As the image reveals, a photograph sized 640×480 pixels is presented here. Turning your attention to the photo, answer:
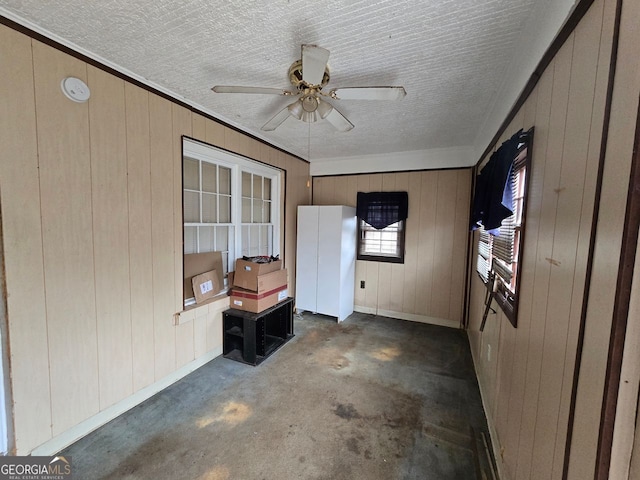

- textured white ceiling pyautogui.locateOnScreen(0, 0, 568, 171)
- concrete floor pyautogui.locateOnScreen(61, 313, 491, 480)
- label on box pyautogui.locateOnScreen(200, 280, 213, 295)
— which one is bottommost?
concrete floor pyautogui.locateOnScreen(61, 313, 491, 480)

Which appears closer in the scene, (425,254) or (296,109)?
(296,109)

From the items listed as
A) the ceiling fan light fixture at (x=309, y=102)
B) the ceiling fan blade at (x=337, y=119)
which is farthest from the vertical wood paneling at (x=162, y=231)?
the ceiling fan blade at (x=337, y=119)

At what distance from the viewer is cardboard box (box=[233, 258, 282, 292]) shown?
2748 mm

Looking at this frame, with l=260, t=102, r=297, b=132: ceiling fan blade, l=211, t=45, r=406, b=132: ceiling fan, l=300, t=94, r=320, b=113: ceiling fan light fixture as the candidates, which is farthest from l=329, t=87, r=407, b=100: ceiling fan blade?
l=260, t=102, r=297, b=132: ceiling fan blade

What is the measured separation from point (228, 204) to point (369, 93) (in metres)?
2.00

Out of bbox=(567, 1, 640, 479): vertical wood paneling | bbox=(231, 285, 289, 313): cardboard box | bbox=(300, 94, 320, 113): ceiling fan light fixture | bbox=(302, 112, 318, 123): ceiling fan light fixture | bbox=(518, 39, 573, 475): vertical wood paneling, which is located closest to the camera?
bbox=(567, 1, 640, 479): vertical wood paneling

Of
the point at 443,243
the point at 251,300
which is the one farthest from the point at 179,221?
the point at 443,243

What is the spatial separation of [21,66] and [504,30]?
2.65 meters

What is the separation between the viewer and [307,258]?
396 centimetres

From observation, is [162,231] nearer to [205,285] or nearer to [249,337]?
[205,285]

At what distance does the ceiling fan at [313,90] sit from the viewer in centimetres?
133

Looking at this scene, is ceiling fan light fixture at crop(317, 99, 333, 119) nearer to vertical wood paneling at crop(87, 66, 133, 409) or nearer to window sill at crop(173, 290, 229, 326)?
vertical wood paneling at crop(87, 66, 133, 409)

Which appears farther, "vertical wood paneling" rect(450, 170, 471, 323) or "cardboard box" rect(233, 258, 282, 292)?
"vertical wood paneling" rect(450, 170, 471, 323)

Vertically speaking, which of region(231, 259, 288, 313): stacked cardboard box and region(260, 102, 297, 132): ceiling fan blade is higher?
region(260, 102, 297, 132): ceiling fan blade
